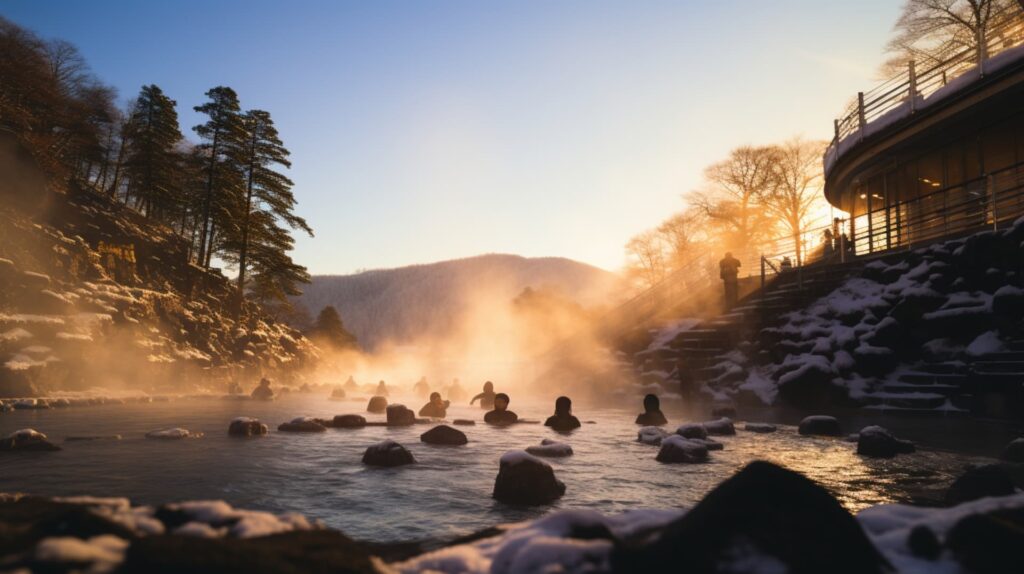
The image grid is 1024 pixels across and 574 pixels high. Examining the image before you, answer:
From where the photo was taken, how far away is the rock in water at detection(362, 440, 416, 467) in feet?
24.4

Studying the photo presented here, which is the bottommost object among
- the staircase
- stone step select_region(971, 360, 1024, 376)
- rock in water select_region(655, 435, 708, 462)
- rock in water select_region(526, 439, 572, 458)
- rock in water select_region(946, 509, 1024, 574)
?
rock in water select_region(526, 439, 572, 458)

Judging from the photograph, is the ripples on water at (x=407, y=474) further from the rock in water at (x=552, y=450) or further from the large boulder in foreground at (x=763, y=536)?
the large boulder in foreground at (x=763, y=536)

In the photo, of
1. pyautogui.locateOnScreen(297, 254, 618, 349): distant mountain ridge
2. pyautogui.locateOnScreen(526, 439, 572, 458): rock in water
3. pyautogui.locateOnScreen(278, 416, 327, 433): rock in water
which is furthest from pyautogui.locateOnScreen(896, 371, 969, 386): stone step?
pyautogui.locateOnScreen(297, 254, 618, 349): distant mountain ridge

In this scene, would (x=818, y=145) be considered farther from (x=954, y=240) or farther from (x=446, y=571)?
(x=446, y=571)

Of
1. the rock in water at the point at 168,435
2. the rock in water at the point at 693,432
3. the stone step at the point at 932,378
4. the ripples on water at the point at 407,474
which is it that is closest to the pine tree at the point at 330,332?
the ripples on water at the point at 407,474

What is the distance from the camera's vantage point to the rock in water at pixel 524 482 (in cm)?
538

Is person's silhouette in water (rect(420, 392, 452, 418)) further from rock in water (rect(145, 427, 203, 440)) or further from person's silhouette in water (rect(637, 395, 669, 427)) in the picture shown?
rock in water (rect(145, 427, 203, 440))

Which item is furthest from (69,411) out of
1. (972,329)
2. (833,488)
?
(972,329)

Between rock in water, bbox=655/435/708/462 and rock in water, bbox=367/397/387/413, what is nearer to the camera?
rock in water, bbox=655/435/708/462

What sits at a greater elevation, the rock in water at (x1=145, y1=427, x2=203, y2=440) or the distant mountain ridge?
the distant mountain ridge

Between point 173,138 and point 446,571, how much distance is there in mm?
48310

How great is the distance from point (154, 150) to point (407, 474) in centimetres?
4335

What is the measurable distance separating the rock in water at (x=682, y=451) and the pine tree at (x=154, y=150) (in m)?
43.0

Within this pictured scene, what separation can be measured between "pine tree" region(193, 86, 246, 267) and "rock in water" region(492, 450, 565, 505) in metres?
36.4
